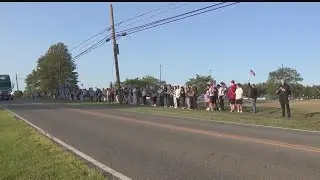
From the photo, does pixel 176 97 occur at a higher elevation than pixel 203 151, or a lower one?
higher

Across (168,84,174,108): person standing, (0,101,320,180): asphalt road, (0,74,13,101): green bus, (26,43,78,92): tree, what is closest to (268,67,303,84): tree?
(26,43,78,92): tree

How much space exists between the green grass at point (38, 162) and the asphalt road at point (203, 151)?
0.68 meters

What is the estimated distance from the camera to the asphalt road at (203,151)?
9.70 metres

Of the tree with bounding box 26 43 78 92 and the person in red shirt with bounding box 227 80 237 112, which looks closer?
the person in red shirt with bounding box 227 80 237 112

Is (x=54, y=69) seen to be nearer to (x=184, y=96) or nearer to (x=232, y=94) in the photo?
(x=184, y=96)

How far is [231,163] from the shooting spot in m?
10.7

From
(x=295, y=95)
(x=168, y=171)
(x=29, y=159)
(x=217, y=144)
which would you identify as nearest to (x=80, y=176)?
(x=168, y=171)

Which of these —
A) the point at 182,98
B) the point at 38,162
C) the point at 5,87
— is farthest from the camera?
the point at 5,87

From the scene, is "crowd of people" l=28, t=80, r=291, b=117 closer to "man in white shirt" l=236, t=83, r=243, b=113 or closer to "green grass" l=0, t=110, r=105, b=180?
"man in white shirt" l=236, t=83, r=243, b=113

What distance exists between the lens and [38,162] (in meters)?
11.3

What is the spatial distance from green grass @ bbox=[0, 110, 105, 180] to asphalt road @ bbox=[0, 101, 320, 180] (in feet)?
2.22

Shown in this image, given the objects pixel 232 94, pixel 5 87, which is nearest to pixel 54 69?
pixel 5 87

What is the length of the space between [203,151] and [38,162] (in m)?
3.86

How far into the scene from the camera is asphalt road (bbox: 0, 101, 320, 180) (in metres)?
9.70
